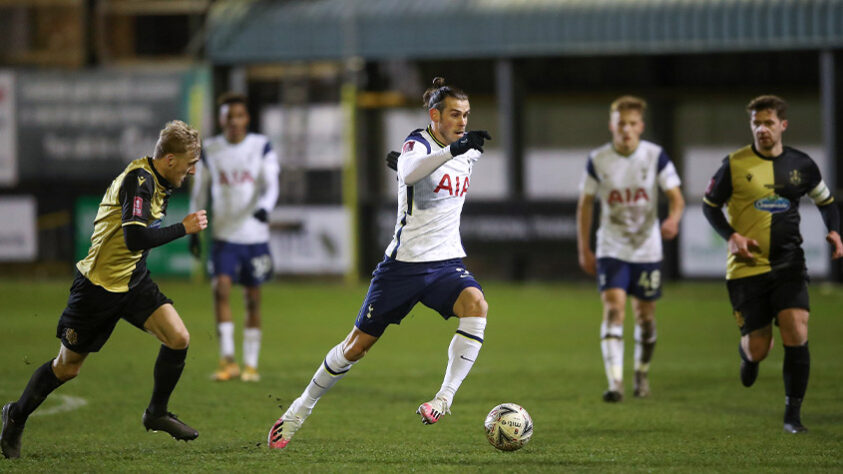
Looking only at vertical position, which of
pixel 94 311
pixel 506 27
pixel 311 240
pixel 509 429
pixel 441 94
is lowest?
pixel 509 429

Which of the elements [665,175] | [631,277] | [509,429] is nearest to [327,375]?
[509,429]

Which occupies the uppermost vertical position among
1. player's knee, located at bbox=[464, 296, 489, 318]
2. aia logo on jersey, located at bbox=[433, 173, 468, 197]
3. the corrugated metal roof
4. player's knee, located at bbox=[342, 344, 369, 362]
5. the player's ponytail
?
the corrugated metal roof

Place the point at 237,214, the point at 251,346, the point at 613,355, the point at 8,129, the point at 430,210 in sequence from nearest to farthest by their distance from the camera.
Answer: the point at 430,210
the point at 613,355
the point at 251,346
the point at 237,214
the point at 8,129

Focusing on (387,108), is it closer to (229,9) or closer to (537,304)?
(229,9)

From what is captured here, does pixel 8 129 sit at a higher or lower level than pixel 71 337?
higher

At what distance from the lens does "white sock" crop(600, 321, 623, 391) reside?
9414 millimetres

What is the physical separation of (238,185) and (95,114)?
1277 centimetres

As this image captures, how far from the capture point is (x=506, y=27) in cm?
2141

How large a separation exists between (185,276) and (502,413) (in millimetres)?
15834

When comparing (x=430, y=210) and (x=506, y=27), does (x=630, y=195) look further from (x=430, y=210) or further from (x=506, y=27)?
(x=506, y=27)

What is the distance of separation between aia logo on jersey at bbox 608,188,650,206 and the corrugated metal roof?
37.4 feet

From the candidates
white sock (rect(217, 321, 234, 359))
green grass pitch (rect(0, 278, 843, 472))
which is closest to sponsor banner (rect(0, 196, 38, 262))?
green grass pitch (rect(0, 278, 843, 472))

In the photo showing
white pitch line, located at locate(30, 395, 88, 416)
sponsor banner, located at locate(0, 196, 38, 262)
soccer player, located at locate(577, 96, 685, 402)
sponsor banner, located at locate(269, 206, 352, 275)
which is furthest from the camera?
sponsor banner, located at locate(0, 196, 38, 262)

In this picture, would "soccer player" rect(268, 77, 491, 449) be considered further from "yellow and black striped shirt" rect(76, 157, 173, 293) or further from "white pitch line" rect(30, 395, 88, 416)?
"white pitch line" rect(30, 395, 88, 416)
